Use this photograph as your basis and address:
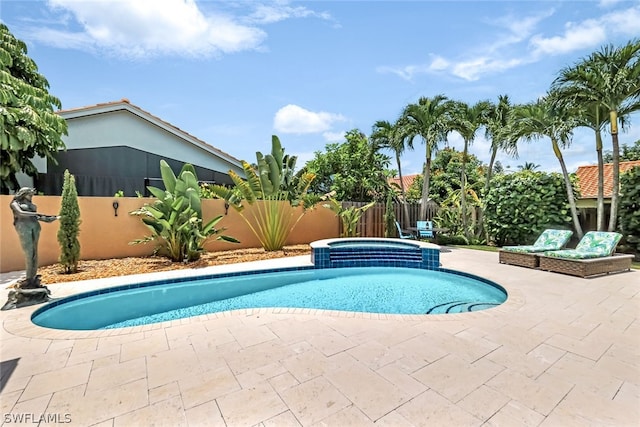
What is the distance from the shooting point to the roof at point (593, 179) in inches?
554

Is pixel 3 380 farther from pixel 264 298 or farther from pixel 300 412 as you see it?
pixel 264 298

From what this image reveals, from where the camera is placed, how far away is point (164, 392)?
8.81ft

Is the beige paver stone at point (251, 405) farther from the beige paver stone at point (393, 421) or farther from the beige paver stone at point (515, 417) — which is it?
the beige paver stone at point (515, 417)

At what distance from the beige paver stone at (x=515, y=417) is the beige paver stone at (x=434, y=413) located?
15 cm

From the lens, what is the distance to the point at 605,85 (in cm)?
880

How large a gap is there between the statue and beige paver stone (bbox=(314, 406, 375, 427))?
5.59 metres

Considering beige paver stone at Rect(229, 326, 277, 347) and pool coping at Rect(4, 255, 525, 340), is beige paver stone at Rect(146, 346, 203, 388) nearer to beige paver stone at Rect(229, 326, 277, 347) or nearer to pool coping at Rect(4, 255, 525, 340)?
beige paver stone at Rect(229, 326, 277, 347)

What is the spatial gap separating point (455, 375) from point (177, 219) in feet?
27.0

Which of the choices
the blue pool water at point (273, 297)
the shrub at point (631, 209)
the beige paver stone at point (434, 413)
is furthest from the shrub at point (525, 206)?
the beige paver stone at point (434, 413)

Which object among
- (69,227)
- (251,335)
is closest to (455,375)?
(251,335)

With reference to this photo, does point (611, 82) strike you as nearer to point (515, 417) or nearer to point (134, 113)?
point (515, 417)

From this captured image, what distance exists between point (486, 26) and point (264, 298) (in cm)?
893

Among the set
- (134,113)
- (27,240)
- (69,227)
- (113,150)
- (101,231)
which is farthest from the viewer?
(134,113)

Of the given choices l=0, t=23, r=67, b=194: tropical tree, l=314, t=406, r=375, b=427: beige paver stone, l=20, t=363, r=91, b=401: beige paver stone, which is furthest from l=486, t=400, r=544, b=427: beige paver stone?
l=0, t=23, r=67, b=194: tropical tree
